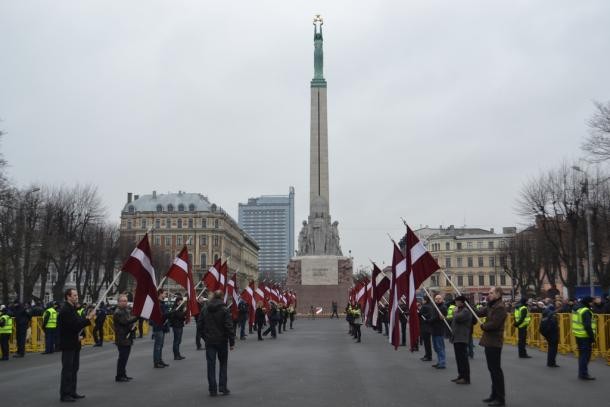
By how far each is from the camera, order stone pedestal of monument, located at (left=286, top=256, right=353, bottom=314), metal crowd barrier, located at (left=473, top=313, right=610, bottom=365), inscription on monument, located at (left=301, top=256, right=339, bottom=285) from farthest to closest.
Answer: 1. inscription on monument, located at (left=301, top=256, right=339, bottom=285)
2. stone pedestal of monument, located at (left=286, top=256, right=353, bottom=314)
3. metal crowd barrier, located at (left=473, top=313, right=610, bottom=365)

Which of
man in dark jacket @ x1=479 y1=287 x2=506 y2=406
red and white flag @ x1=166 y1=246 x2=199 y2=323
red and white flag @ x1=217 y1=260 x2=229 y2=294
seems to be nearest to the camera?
man in dark jacket @ x1=479 y1=287 x2=506 y2=406

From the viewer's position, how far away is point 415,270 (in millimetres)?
14289

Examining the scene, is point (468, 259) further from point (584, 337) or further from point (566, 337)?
point (584, 337)

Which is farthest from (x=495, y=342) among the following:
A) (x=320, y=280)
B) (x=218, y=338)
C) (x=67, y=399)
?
(x=320, y=280)

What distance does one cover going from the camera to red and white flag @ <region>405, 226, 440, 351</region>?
45.2ft

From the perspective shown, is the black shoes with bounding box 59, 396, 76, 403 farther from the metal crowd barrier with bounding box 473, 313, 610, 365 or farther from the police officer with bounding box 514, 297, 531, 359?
the metal crowd barrier with bounding box 473, 313, 610, 365

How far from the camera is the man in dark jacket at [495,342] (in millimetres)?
10336

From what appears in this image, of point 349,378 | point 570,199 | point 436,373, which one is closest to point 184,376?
point 349,378

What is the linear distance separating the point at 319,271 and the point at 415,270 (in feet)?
163

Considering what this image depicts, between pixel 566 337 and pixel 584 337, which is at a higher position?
pixel 584 337

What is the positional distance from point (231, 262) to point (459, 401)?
105341 mm

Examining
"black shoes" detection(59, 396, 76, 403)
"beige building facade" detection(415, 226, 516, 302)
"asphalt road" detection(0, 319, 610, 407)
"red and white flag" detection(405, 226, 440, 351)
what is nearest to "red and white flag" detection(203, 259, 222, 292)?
"asphalt road" detection(0, 319, 610, 407)

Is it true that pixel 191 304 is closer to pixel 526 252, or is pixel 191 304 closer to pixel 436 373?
pixel 436 373

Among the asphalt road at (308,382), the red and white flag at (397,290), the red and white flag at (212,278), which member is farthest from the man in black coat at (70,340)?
the red and white flag at (212,278)
